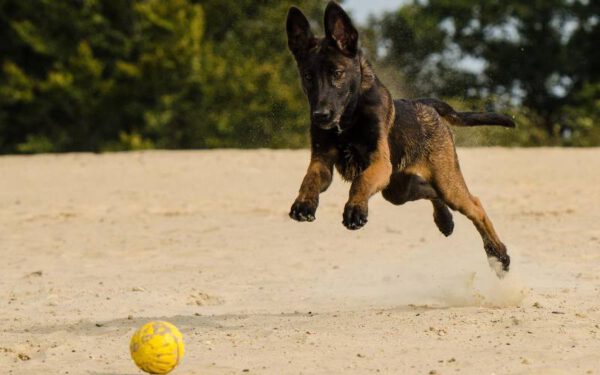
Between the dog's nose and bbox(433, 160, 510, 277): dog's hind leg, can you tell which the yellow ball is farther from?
bbox(433, 160, 510, 277): dog's hind leg

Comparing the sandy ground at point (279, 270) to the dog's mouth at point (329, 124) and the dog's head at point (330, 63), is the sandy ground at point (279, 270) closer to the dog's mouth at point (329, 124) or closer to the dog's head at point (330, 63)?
the dog's mouth at point (329, 124)

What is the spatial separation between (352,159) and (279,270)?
3.38m

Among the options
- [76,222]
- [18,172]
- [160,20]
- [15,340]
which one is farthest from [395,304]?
[160,20]

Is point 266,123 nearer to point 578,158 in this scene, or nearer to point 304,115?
point 304,115

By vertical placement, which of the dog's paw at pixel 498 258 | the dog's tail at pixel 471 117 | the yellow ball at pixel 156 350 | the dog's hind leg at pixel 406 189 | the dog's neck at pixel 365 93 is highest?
the dog's tail at pixel 471 117

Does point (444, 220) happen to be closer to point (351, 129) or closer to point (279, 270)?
point (351, 129)

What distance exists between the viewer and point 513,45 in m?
39.1

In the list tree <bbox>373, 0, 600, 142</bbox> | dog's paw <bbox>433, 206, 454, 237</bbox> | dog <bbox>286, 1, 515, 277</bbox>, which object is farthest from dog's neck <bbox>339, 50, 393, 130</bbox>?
tree <bbox>373, 0, 600, 142</bbox>

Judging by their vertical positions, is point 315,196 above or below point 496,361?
above

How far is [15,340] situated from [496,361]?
3.11 meters

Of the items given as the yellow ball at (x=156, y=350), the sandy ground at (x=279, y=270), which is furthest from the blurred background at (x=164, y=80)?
the yellow ball at (x=156, y=350)

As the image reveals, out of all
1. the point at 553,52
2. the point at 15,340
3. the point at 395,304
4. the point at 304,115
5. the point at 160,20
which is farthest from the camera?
the point at 553,52

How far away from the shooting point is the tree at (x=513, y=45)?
37.6m

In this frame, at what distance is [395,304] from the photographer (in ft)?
28.7
